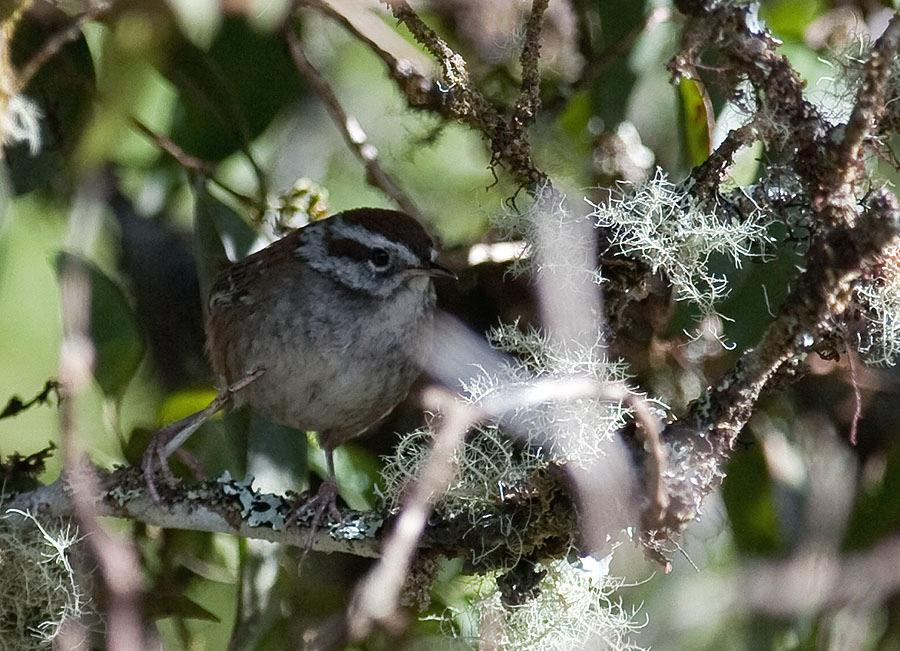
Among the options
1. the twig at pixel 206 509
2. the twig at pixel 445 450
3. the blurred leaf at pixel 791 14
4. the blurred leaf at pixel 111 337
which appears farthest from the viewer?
A: the blurred leaf at pixel 791 14

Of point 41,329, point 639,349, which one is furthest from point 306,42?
point 639,349

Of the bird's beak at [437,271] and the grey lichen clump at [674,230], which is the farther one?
the bird's beak at [437,271]

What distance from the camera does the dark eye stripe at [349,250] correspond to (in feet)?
13.2

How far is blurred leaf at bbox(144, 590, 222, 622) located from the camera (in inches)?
138

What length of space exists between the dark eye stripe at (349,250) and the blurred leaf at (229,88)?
1.53 ft

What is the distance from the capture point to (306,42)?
443 cm

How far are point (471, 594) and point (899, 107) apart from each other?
160cm

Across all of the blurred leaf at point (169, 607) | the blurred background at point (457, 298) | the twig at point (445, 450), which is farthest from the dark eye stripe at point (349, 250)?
the twig at point (445, 450)

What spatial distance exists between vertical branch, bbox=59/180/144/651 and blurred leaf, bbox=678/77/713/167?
1733 millimetres

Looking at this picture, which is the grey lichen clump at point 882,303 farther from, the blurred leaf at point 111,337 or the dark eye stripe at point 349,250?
the blurred leaf at point 111,337

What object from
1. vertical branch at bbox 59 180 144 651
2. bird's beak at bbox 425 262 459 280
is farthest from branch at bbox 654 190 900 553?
bird's beak at bbox 425 262 459 280

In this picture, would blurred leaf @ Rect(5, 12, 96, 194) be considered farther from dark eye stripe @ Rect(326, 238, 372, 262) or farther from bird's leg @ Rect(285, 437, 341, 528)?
bird's leg @ Rect(285, 437, 341, 528)

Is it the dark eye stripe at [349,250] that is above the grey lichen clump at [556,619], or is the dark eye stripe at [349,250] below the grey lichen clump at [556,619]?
above

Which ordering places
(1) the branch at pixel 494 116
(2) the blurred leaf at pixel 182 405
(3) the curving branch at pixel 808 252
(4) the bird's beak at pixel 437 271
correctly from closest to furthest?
(3) the curving branch at pixel 808 252 < (1) the branch at pixel 494 116 < (4) the bird's beak at pixel 437 271 < (2) the blurred leaf at pixel 182 405
